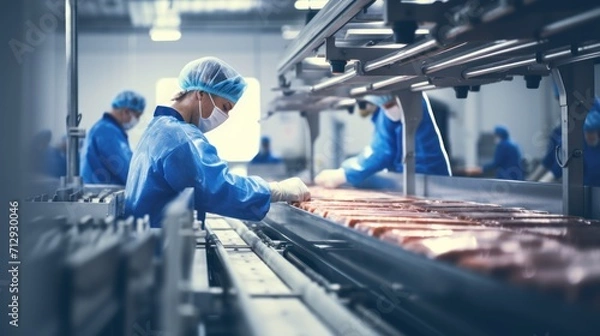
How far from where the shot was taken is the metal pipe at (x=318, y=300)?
1390 millimetres

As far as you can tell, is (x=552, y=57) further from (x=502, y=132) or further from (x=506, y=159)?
(x=502, y=132)

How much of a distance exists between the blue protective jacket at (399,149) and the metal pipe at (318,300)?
223 centimetres

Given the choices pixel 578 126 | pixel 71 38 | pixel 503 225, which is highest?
pixel 71 38

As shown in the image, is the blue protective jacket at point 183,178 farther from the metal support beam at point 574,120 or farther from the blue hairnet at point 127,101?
the blue hairnet at point 127,101

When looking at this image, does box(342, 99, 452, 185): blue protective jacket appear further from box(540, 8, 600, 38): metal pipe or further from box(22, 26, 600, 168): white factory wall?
box(22, 26, 600, 168): white factory wall

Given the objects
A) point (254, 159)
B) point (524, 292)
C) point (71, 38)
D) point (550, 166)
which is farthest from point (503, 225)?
point (254, 159)

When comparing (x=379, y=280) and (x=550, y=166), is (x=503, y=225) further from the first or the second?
(x=550, y=166)

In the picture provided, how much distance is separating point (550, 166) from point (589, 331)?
586cm

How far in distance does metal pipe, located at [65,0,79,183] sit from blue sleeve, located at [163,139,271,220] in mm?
977

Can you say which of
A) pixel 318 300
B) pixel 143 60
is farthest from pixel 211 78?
pixel 143 60

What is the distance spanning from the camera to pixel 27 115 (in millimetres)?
3232

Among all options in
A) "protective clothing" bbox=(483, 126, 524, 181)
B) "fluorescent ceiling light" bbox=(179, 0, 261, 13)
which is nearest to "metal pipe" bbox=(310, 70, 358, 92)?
"fluorescent ceiling light" bbox=(179, 0, 261, 13)

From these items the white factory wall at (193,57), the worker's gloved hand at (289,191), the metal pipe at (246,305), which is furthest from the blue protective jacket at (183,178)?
the white factory wall at (193,57)

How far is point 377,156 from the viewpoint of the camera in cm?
441
